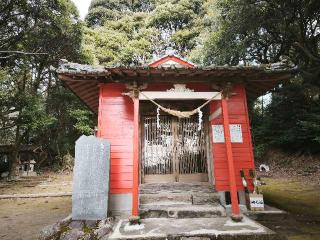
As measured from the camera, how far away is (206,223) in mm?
6262

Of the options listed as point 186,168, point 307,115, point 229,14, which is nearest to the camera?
point 186,168

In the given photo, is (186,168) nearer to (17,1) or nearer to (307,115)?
(307,115)

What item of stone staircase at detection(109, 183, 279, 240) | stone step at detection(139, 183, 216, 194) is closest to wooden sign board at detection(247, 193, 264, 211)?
stone staircase at detection(109, 183, 279, 240)

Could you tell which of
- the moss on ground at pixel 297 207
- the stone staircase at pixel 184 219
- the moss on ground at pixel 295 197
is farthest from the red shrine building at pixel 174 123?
the moss on ground at pixel 295 197

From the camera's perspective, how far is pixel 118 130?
7.72 m

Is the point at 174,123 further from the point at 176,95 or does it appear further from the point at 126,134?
the point at 126,134

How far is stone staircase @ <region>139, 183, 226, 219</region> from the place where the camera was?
696 centimetres

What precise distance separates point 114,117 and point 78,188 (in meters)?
2.45

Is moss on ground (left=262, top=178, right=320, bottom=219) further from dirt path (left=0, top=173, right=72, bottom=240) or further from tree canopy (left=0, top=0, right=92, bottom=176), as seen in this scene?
tree canopy (left=0, top=0, right=92, bottom=176)

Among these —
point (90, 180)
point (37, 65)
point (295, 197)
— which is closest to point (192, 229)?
point (90, 180)

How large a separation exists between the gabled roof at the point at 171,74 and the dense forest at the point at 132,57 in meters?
5.76

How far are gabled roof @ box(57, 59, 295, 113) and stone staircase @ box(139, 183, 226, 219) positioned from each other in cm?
350

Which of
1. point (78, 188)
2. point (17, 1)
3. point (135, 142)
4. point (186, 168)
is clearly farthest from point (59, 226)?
point (17, 1)

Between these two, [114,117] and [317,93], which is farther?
[317,93]
